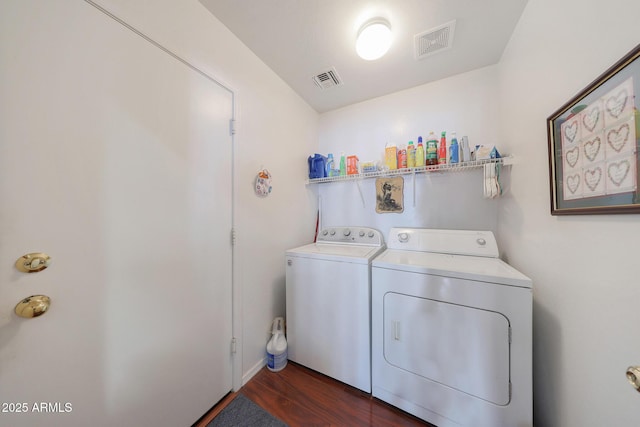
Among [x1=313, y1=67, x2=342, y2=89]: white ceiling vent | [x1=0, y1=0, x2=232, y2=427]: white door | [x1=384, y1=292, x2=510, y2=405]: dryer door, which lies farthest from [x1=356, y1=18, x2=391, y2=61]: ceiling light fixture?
[x1=384, y1=292, x2=510, y2=405]: dryer door

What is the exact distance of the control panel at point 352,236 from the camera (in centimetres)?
189

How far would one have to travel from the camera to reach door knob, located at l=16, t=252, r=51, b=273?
2.15 ft

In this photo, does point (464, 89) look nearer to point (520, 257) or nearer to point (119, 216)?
point (520, 257)

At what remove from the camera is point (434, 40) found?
1.45 meters

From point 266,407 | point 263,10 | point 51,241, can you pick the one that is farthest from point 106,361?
point 263,10

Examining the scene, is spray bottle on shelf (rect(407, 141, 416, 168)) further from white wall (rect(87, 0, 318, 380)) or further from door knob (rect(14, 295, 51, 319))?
door knob (rect(14, 295, 51, 319))

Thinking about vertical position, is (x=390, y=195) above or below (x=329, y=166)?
below

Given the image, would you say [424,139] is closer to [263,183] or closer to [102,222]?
[263,183]

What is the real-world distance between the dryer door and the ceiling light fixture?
67.0 inches

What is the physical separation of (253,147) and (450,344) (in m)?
1.90

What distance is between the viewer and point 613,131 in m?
0.64

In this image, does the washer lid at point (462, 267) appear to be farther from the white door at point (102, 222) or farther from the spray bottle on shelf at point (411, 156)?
the white door at point (102, 222)

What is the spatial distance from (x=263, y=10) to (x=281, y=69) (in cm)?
52

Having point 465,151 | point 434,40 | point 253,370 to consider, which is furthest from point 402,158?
point 253,370
